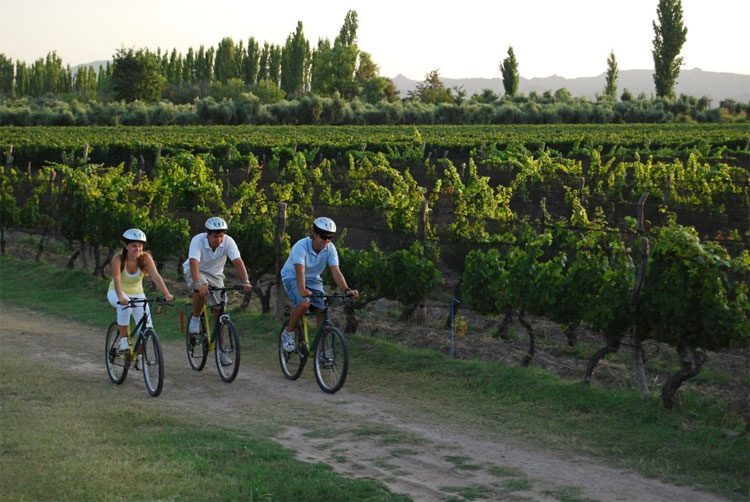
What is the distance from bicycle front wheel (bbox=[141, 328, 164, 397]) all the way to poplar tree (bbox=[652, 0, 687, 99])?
84.5 meters

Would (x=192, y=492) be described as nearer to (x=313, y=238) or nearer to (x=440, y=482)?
(x=440, y=482)

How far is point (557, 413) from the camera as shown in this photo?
887 cm

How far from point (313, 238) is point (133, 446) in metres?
2.95

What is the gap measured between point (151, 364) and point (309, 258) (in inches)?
71.0

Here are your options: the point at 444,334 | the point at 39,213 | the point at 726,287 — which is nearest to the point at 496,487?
the point at 726,287

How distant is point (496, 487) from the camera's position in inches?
263

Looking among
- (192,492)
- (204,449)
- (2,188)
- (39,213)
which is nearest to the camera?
(192,492)

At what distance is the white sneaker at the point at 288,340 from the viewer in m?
10.1

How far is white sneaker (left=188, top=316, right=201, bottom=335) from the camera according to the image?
33.9 feet

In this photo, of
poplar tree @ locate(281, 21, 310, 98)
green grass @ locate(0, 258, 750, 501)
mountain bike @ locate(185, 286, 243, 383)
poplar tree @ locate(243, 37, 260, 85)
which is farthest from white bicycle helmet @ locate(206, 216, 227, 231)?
poplar tree @ locate(243, 37, 260, 85)

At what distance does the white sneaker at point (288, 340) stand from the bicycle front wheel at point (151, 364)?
1.36 m

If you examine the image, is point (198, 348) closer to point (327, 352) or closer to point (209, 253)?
point (209, 253)

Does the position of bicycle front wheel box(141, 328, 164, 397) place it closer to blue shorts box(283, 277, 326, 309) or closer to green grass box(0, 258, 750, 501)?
blue shorts box(283, 277, 326, 309)

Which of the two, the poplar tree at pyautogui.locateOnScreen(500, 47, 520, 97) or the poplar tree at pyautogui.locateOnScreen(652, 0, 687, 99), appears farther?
the poplar tree at pyautogui.locateOnScreen(500, 47, 520, 97)
